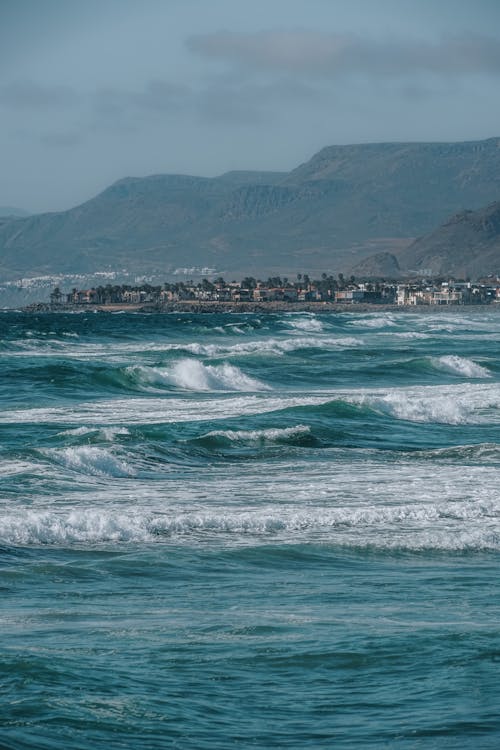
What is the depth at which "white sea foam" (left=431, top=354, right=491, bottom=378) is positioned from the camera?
55.0 meters

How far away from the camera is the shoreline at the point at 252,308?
177750 mm

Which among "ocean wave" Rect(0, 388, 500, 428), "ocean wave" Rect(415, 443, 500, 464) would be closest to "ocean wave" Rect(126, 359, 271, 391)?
"ocean wave" Rect(0, 388, 500, 428)

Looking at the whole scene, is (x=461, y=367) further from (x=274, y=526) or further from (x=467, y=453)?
(x=274, y=526)

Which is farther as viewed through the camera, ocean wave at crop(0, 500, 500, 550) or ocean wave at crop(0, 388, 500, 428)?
ocean wave at crop(0, 388, 500, 428)

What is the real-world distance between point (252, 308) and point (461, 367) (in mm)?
123116

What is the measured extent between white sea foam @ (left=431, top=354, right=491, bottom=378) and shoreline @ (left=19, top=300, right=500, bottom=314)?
116086mm

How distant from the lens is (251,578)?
52.3ft

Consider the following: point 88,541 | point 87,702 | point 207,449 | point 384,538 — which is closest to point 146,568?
point 88,541

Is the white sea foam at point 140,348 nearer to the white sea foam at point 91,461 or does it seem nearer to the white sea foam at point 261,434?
the white sea foam at point 261,434

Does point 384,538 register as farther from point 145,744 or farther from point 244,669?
point 145,744

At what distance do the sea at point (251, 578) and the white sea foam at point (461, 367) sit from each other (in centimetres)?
1781

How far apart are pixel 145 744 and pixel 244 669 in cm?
194

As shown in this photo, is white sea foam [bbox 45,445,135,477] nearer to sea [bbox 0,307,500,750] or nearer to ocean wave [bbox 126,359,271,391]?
sea [bbox 0,307,500,750]

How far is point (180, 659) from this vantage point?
40.7ft
